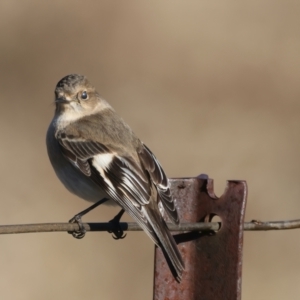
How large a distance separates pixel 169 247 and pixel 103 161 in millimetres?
1381

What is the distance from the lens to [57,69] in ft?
32.6

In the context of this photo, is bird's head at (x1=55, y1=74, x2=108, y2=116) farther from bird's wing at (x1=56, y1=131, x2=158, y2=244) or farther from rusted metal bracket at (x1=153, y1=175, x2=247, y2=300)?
rusted metal bracket at (x1=153, y1=175, x2=247, y2=300)

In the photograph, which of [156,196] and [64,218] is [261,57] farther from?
[156,196]

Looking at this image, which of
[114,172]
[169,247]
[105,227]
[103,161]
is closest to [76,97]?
[103,161]

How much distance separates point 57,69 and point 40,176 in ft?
5.71

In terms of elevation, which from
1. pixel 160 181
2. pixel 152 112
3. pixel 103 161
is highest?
pixel 152 112

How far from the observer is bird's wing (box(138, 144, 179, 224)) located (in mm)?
4336

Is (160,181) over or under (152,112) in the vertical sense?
under

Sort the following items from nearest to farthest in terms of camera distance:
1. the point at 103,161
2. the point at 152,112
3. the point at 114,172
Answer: the point at 114,172 → the point at 103,161 → the point at 152,112

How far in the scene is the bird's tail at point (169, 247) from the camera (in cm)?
385

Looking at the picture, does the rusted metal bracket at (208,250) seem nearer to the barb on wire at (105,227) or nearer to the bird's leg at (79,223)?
the barb on wire at (105,227)

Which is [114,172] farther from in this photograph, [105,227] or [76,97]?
[76,97]

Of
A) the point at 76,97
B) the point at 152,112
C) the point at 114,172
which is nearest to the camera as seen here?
the point at 114,172

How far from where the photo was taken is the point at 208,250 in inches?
153
